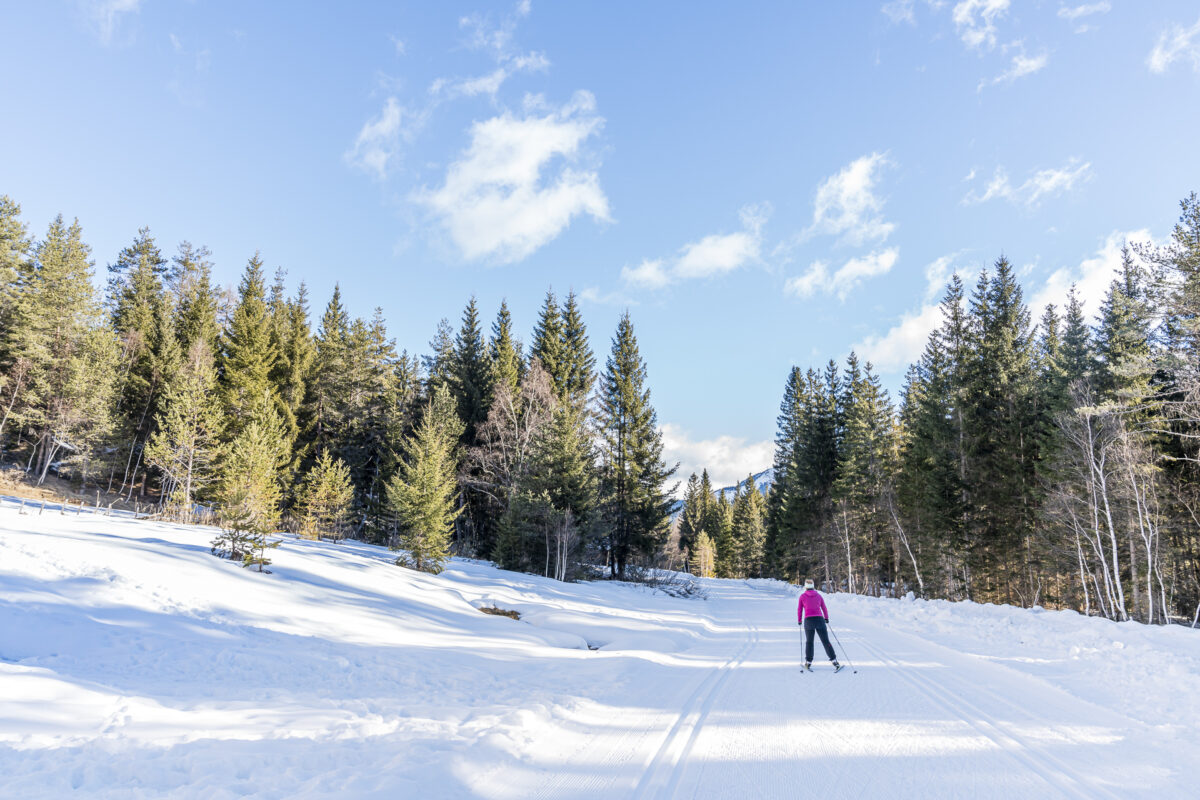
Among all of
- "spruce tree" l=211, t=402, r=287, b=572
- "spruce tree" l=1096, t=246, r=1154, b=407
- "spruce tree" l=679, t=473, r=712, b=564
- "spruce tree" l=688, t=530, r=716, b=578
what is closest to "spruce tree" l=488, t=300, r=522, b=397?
"spruce tree" l=211, t=402, r=287, b=572

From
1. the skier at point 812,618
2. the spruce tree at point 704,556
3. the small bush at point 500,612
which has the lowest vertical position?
the spruce tree at point 704,556

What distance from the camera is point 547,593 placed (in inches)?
714

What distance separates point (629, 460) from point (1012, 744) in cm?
2800

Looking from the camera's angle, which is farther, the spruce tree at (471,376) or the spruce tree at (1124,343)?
the spruce tree at (471,376)

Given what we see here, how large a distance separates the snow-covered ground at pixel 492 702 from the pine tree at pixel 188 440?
41.4ft

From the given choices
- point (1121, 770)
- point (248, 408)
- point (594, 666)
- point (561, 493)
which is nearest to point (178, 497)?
point (248, 408)

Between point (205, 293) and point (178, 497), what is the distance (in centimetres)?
2226

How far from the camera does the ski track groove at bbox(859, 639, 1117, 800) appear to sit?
13.7 ft

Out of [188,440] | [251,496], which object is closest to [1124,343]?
[251,496]

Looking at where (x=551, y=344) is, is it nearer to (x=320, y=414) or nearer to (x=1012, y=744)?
(x=320, y=414)

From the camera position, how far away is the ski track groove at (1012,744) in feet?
13.7

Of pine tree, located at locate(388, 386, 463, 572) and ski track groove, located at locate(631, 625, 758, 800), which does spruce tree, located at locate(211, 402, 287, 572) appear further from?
ski track groove, located at locate(631, 625, 758, 800)

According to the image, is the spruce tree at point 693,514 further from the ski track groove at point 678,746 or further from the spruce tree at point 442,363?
the ski track groove at point 678,746

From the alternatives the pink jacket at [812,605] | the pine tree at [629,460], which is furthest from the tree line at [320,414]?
the pink jacket at [812,605]
